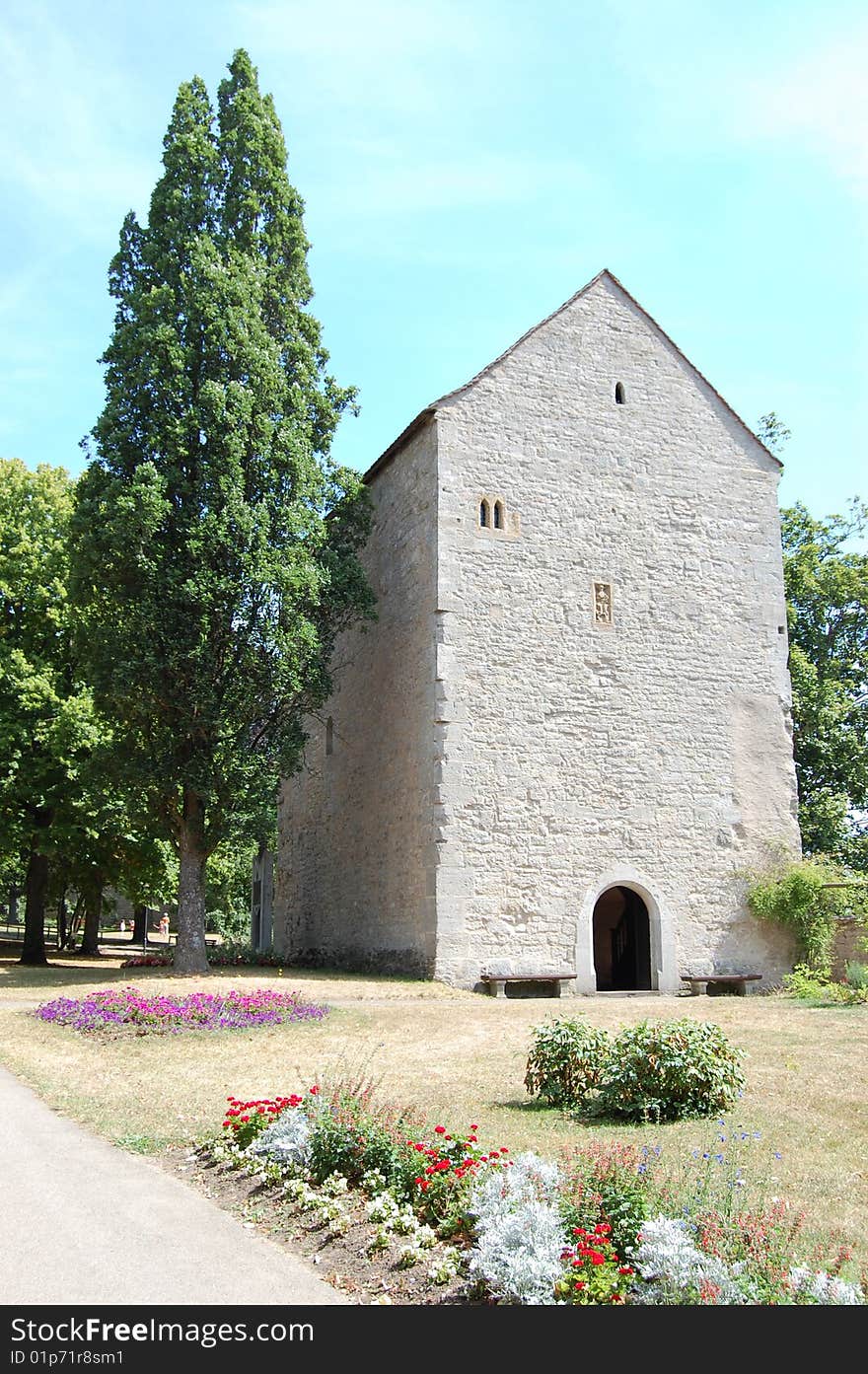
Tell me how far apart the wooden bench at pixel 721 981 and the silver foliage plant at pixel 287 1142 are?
13.7 meters

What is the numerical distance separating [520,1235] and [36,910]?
23985 mm

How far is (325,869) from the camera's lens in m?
24.5

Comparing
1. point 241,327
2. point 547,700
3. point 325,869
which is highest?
point 241,327

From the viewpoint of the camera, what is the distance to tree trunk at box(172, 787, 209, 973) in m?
18.3

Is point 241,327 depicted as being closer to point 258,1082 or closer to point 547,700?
point 547,700

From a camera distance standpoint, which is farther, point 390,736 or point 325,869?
point 325,869

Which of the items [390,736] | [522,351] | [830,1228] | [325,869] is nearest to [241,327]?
[522,351]

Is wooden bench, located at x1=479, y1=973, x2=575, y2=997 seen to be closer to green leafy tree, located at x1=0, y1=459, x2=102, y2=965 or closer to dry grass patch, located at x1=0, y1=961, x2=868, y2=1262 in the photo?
dry grass patch, located at x1=0, y1=961, x2=868, y2=1262

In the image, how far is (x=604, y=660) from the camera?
1973cm

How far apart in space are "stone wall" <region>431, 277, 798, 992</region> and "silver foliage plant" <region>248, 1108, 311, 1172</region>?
1086 cm

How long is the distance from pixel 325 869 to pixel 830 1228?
19919mm

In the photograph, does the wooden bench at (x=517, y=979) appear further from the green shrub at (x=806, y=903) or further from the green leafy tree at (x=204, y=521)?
the green leafy tree at (x=204, y=521)

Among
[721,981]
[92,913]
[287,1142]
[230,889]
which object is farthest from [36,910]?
[287,1142]

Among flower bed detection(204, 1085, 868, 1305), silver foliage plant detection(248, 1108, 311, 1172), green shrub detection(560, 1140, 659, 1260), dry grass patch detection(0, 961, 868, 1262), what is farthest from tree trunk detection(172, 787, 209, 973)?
green shrub detection(560, 1140, 659, 1260)
